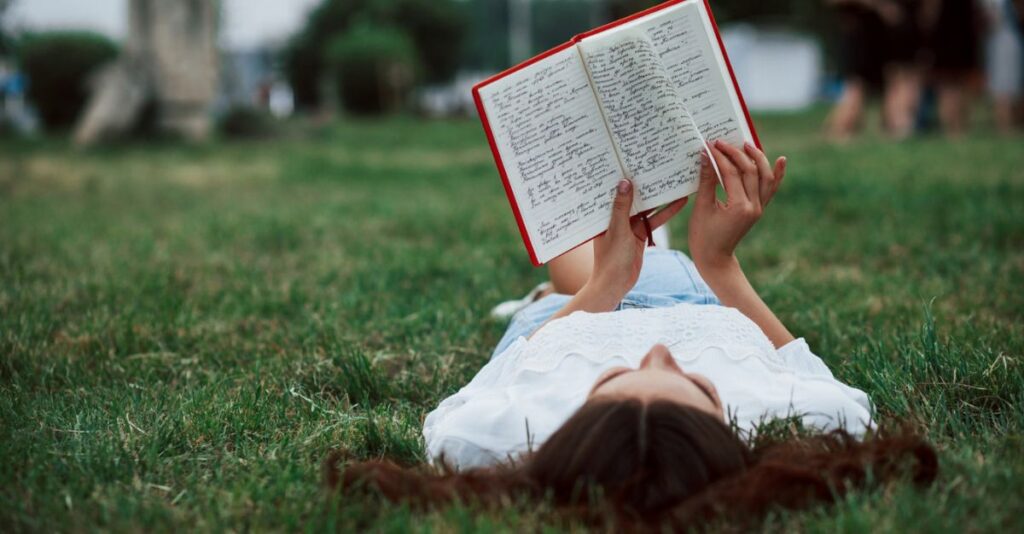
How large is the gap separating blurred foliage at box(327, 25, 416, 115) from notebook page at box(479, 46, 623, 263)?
1933cm

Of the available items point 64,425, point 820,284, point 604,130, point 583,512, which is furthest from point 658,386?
point 820,284

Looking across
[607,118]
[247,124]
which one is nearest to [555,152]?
[607,118]

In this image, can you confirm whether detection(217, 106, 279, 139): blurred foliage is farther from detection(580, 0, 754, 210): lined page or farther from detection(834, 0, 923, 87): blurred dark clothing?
detection(580, 0, 754, 210): lined page

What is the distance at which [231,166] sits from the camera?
8438mm

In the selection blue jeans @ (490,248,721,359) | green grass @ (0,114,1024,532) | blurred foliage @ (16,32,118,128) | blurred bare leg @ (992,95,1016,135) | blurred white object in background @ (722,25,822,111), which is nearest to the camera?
green grass @ (0,114,1024,532)

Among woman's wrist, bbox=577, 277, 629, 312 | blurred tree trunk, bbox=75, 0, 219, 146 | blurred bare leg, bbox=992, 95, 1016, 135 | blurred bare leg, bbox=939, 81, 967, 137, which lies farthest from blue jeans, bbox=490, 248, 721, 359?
blurred bare leg, bbox=992, 95, 1016, 135

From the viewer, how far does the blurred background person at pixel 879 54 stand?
9570 mm

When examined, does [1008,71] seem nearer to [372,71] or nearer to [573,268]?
[573,268]

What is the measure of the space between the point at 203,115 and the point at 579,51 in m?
9.85

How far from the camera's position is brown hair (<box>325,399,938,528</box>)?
1487mm

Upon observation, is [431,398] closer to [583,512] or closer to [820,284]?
[583,512]

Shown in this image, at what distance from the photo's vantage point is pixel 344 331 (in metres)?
2.96

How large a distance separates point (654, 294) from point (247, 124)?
10277 mm

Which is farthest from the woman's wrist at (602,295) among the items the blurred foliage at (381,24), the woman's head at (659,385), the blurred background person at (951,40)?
the blurred foliage at (381,24)
